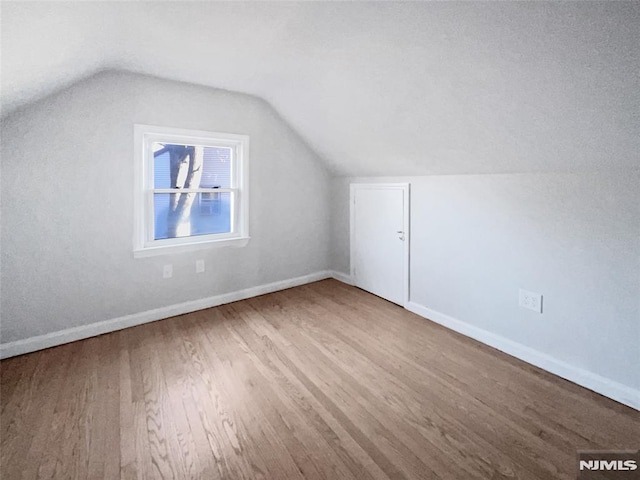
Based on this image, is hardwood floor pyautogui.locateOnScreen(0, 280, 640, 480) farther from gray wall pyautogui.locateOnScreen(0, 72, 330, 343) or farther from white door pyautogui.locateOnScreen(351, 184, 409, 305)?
white door pyautogui.locateOnScreen(351, 184, 409, 305)

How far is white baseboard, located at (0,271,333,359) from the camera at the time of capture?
236 centimetres

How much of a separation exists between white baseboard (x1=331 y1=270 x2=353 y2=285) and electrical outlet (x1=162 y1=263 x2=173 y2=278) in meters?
2.07

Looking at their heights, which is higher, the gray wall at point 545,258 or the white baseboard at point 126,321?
the gray wall at point 545,258

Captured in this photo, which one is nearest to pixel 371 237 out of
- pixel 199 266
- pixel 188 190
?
pixel 199 266

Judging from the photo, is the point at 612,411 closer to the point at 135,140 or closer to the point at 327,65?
the point at 327,65

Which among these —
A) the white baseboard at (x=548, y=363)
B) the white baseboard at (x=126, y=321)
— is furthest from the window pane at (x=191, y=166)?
the white baseboard at (x=548, y=363)

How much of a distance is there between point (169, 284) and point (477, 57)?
9.92ft

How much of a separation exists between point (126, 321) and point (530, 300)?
3.33 m

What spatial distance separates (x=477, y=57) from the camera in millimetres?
1620

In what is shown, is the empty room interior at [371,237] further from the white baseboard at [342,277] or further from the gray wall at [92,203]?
the white baseboard at [342,277]

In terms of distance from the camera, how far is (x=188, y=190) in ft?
10.2

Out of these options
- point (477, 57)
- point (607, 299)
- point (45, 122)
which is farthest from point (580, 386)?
point (45, 122)

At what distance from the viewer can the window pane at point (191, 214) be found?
3.04 meters

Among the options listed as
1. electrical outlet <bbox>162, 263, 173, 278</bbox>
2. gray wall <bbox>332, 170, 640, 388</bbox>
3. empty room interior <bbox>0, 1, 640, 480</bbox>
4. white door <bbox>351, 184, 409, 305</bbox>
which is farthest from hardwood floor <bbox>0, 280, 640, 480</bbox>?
white door <bbox>351, 184, 409, 305</bbox>
